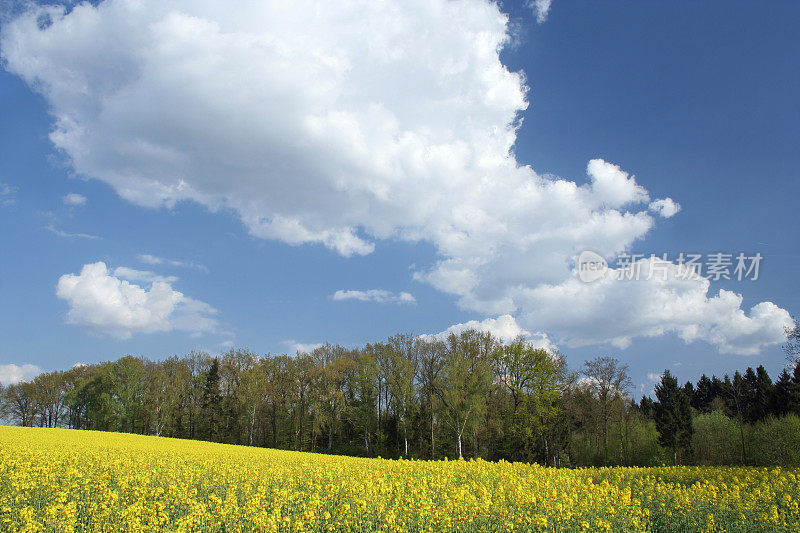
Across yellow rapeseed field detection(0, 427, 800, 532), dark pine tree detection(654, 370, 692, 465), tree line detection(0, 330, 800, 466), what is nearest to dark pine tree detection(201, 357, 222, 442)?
tree line detection(0, 330, 800, 466)

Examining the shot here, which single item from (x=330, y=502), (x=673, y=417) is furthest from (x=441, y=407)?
(x=330, y=502)

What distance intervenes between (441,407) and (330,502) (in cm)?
3405

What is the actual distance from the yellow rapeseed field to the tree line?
1025 inches

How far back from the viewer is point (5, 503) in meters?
9.80

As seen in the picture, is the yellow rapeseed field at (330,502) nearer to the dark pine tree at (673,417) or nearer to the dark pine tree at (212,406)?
the dark pine tree at (673,417)

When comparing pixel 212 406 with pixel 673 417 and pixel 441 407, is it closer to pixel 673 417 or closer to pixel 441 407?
pixel 441 407

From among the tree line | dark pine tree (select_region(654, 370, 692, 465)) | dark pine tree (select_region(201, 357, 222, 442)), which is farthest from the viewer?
dark pine tree (select_region(201, 357, 222, 442))

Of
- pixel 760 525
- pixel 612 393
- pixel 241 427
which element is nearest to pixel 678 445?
pixel 612 393

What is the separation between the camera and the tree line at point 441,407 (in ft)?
139

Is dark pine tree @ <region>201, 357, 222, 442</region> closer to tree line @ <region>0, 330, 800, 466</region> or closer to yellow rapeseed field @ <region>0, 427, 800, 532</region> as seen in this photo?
tree line @ <region>0, 330, 800, 466</region>

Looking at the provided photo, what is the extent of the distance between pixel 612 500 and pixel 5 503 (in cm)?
1507

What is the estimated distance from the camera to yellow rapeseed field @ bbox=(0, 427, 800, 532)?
8.62m

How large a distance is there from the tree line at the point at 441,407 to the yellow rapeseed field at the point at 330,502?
85.4 feet

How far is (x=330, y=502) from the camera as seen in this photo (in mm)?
10852
